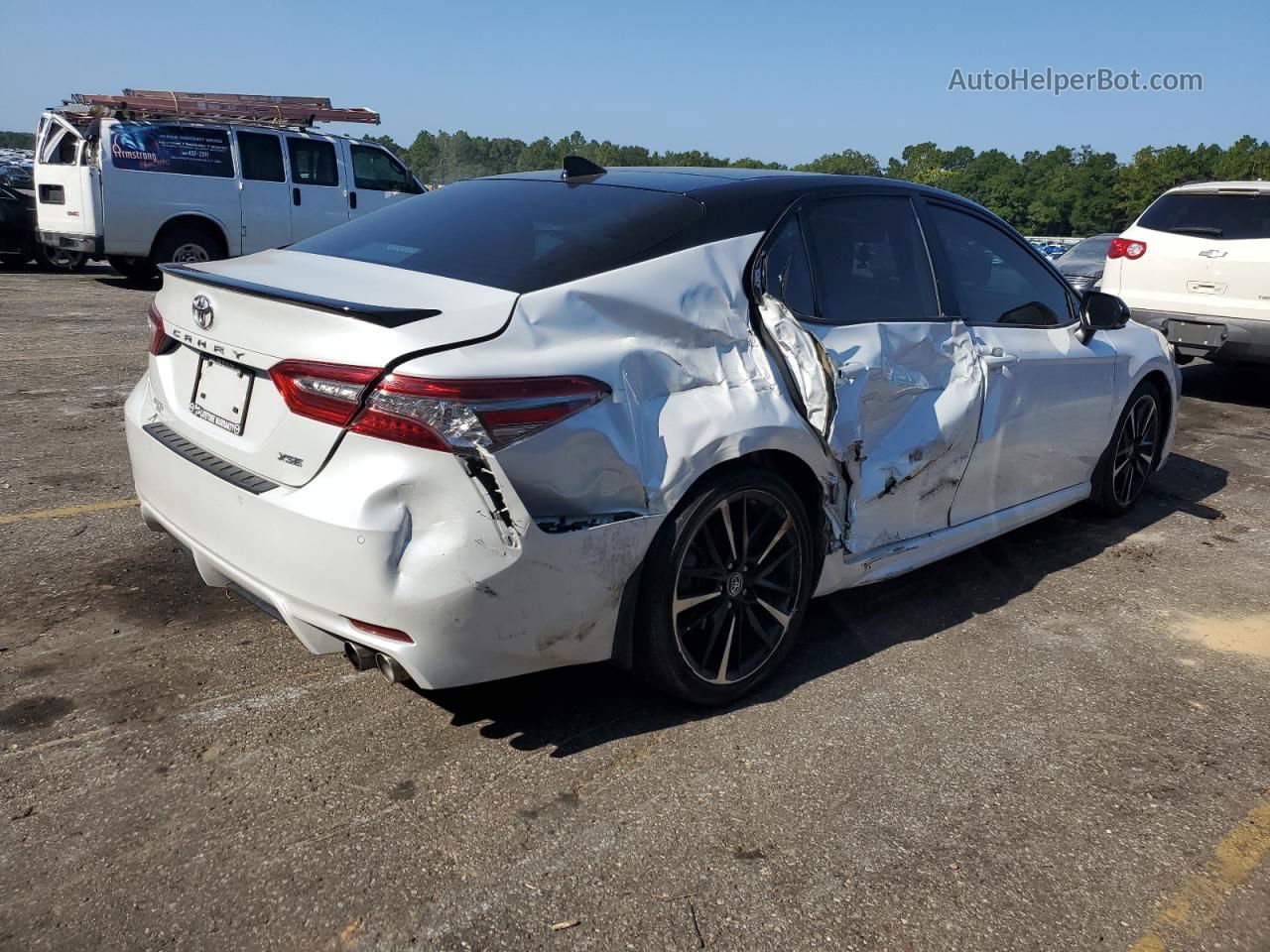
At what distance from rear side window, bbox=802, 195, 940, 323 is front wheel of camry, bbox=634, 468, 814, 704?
75cm

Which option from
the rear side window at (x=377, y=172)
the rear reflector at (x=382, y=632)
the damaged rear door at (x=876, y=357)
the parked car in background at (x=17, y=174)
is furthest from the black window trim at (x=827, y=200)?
the parked car in background at (x=17, y=174)

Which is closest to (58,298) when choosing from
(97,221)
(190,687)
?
(97,221)

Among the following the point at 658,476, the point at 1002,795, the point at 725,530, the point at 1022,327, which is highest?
the point at 1022,327

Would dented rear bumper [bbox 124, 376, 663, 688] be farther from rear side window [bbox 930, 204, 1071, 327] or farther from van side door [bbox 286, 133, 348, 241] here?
van side door [bbox 286, 133, 348, 241]

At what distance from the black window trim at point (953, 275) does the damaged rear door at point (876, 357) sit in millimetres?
82

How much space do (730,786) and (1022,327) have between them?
2557mm

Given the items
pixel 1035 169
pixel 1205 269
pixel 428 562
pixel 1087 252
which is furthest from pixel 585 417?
pixel 1035 169

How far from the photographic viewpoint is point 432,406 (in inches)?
101

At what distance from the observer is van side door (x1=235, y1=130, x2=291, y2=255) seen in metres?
13.7

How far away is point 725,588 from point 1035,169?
476ft

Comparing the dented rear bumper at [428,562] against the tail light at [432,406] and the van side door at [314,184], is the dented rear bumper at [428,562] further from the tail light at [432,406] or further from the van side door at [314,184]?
the van side door at [314,184]

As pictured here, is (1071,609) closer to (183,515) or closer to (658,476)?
(658,476)

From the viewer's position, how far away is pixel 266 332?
2842mm

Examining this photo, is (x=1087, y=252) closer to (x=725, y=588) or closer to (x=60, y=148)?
(x=60, y=148)
